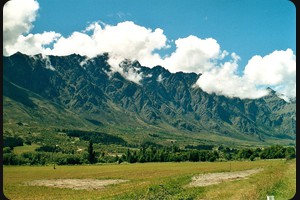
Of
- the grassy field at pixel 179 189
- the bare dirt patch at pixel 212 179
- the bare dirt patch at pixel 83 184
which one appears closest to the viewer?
the grassy field at pixel 179 189

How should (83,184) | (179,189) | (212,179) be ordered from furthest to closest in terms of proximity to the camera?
(83,184) < (212,179) < (179,189)

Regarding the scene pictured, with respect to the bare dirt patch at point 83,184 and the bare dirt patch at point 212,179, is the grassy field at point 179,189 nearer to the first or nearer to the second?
the bare dirt patch at point 212,179

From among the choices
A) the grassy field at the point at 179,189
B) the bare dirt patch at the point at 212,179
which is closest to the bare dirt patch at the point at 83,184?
the grassy field at the point at 179,189

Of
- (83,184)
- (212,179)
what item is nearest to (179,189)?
(212,179)

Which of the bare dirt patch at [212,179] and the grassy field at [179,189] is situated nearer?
the grassy field at [179,189]

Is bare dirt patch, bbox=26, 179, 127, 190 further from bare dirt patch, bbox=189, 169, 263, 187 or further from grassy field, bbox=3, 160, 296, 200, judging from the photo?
bare dirt patch, bbox=189, 169, 263, 187

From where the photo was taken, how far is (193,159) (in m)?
109

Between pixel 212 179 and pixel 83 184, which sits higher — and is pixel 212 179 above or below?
above

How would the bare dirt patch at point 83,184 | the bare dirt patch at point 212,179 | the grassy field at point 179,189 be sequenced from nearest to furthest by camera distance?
1. the grassy field at point 179,189
2. the bare dirt patch at point 212,179
3. the bare dirt patch at point 83,184

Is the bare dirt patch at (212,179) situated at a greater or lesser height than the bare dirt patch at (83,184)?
greater

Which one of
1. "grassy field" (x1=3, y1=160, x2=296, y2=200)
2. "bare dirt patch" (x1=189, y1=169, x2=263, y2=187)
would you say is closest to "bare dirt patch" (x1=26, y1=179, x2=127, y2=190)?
"grassy field" (x1=3, y1=160, x2=296, y2=200)

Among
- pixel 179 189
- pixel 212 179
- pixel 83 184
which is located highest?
pixel 179 189

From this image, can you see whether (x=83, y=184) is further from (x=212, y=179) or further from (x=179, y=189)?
(x=179, y=189)
